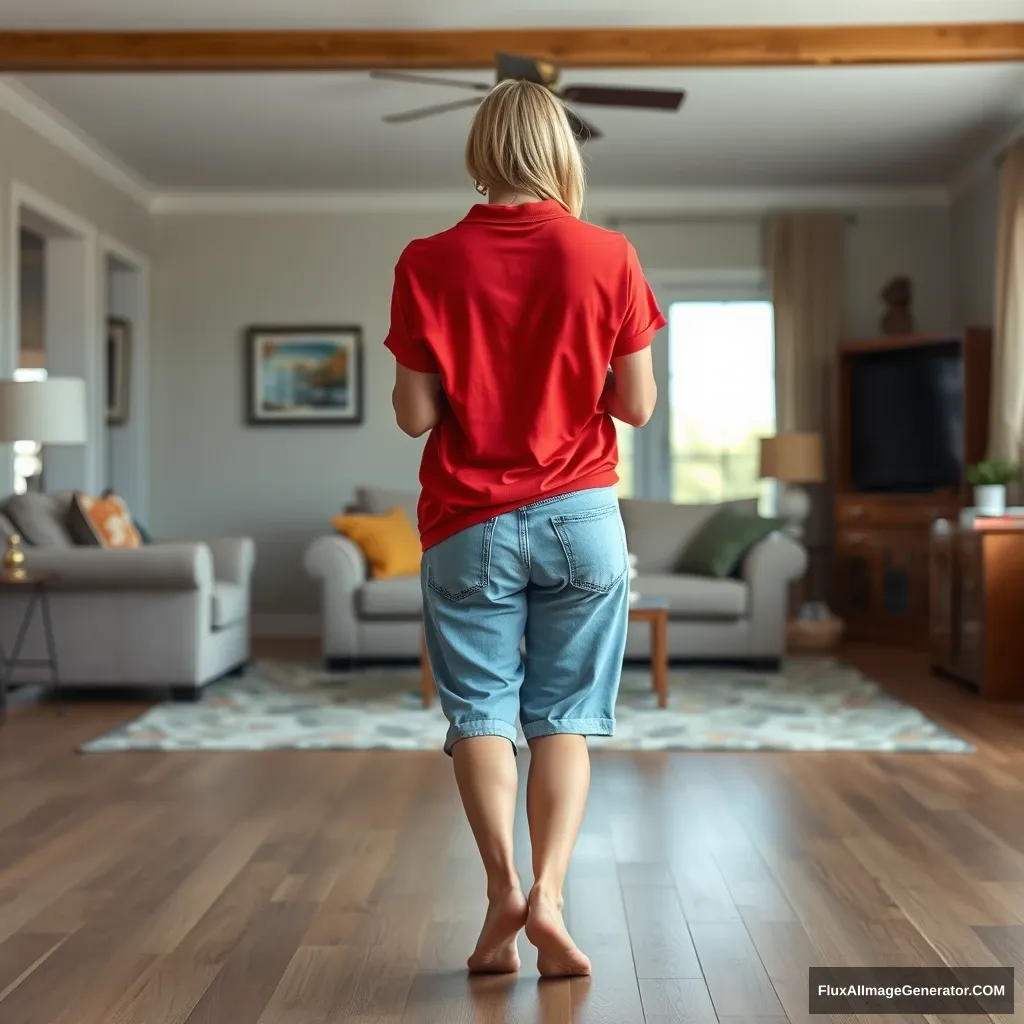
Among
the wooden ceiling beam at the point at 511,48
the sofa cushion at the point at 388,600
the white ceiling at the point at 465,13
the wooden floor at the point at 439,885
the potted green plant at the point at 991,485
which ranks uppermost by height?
the white ceiling at the point at 465,13

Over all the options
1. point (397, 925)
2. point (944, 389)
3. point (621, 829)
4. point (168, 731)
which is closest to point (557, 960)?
point (397, 925)

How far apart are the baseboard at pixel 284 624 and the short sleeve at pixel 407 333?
251 inches

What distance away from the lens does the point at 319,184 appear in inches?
309

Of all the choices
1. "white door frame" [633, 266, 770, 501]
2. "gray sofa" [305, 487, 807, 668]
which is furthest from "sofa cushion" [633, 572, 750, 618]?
"white door frame" [633, 266, 770, 501]

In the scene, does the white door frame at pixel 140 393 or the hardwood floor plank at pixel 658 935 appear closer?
the hardwood floor plank at pixel 658 935

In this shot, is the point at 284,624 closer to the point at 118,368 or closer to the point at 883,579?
the point at 118,368

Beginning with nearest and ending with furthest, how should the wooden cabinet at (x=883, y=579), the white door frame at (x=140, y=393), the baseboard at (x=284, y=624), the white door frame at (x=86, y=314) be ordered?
the white door frame at (x=86, y=314) → the wooden cabinet at (x=883, y=579) → the white door frame at (x=140, y=393) → the baseboard at (x=284, y=624)

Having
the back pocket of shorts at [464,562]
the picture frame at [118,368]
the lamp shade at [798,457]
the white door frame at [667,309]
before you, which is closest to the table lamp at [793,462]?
the lamp shade at [798,457]

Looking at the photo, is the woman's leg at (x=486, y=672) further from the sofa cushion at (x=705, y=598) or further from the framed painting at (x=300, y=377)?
the framed painting at (x=300, y=377)

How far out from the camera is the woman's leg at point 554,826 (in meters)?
2.00

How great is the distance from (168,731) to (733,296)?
4.89 m

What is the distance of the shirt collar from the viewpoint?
6.35ft

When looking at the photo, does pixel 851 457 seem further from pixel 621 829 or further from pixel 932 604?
pixel 621 829

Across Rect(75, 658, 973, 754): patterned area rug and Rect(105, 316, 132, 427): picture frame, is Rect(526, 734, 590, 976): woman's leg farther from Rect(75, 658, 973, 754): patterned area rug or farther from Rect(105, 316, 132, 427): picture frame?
Rect(105, 316, 132, 427): picture frame
